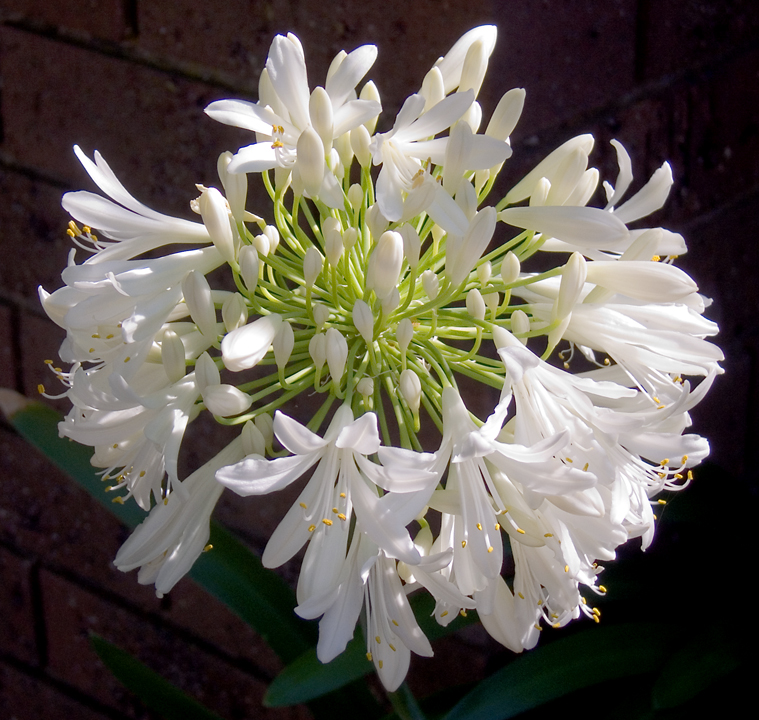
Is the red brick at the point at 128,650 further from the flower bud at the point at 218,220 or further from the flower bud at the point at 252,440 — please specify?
the flower bud at the point at 218,220

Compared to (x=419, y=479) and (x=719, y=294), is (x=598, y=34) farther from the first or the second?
(x=419, y=479)

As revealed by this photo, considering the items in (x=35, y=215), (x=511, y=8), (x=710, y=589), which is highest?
(x=511, y=8)

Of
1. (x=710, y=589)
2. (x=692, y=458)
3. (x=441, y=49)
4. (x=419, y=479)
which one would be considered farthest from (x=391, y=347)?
(x=710, y=589)

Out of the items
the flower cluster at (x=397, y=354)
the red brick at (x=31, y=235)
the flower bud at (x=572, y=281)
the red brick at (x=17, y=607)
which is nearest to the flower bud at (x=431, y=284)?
the flower cluster at (x=397, y=354)

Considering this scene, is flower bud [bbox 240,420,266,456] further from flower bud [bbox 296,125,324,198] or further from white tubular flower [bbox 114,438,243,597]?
flower bud [bbox 296,125,324,198]

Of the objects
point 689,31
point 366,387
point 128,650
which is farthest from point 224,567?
point 689,31

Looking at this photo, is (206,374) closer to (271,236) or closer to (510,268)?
(271,236)

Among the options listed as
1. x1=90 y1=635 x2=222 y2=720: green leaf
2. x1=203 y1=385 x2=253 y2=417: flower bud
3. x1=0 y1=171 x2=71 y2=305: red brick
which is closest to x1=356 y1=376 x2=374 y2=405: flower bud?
x1=203 y1=385 x2=253 y2=417: flower bud
